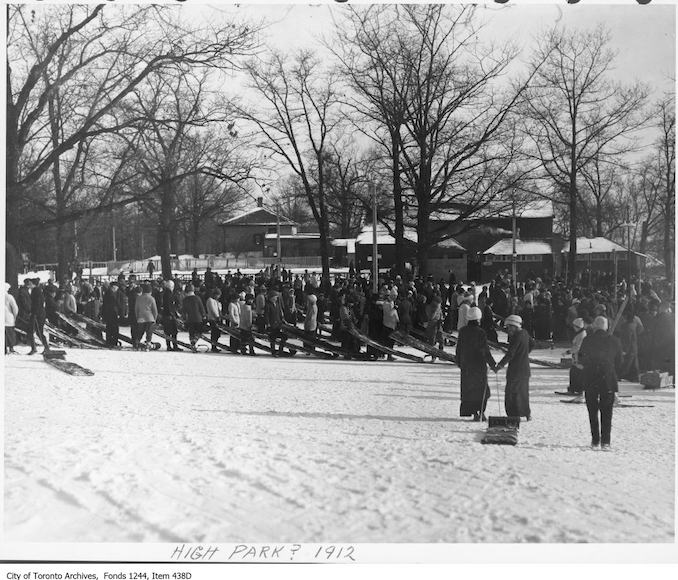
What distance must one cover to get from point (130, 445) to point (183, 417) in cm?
149

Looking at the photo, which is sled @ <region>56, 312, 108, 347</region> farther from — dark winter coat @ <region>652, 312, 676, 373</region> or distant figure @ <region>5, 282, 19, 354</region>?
dark winter coat @ <region>652, 312, 676, 373</region>

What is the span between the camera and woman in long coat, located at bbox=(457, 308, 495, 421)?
10242 mm

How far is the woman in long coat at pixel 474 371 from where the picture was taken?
10.2 m

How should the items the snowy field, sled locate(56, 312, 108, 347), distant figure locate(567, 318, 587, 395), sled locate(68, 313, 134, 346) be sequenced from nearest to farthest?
1. the snowy field
2. distant figure locate(567, 318, 587, 395)
3. sled locate(56, 312, 108, 347)
4. sled locate(68, 313, 134, 346)

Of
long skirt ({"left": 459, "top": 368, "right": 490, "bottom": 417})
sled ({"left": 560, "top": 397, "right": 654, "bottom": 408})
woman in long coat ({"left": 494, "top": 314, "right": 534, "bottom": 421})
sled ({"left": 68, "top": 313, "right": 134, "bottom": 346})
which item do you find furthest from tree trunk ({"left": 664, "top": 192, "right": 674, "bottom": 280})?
sled ({"left": 68, "top": 313, "right": 134, "bottom": 346})

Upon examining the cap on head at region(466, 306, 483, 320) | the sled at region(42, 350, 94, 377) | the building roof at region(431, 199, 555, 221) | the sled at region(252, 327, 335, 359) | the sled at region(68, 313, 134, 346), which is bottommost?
the sled at region(252, 327, 335, 359)

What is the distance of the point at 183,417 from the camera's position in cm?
913

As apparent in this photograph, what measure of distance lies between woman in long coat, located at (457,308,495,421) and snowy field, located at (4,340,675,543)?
11.1 inches

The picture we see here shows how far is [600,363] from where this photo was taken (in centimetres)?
889

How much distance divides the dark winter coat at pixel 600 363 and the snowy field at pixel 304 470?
693mm

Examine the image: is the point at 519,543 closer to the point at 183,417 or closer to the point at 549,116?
the point at 183,417

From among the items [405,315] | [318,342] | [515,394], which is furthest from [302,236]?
[515,394]

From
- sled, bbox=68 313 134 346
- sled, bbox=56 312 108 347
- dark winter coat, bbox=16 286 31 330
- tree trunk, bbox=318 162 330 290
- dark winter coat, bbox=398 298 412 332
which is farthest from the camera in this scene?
tree trunk, bbox=318 162 330 290

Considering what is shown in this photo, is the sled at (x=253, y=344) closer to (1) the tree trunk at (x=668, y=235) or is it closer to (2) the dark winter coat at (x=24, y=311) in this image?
(2) the dark winter coat at (x=24, y=311)
